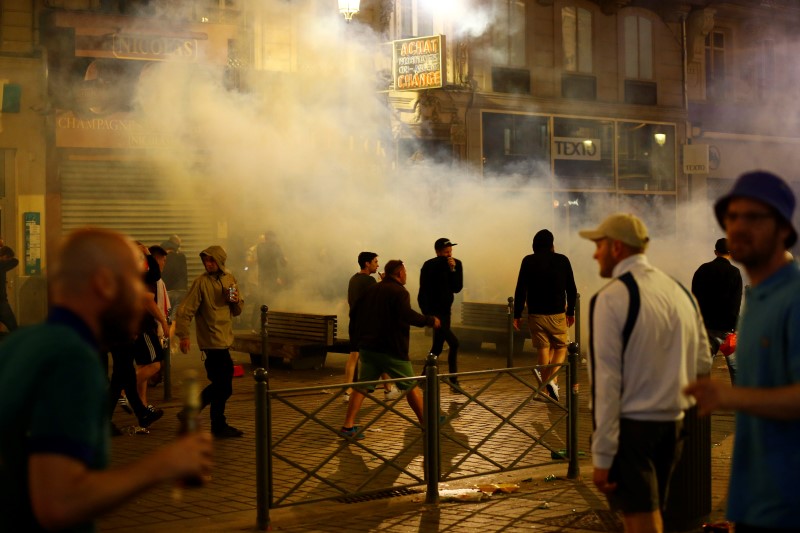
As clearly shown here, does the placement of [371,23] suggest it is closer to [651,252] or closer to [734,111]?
[651,252]

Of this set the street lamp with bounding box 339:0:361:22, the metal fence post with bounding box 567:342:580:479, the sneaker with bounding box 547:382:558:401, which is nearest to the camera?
the metal fence post with bounding box 567:342:580:479

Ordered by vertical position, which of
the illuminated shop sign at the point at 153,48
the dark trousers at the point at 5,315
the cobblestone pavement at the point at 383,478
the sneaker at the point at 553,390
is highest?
the illuminated shop sign at the point at 153,48

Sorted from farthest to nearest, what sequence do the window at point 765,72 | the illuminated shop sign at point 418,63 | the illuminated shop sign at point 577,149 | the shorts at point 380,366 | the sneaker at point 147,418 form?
the window at point 765,72
the illuminated shop sign at point 577,149
the illuminated shop sign at point 418,63
the sneaker at point 147,418
the shorts at point 380,366

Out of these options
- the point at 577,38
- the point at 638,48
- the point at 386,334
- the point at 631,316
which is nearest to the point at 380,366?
the point at 386,334

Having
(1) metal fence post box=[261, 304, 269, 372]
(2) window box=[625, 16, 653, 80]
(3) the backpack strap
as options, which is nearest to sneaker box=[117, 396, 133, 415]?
(1) metal fence post box=[261, 304, 269, 372]

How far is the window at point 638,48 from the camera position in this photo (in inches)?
971

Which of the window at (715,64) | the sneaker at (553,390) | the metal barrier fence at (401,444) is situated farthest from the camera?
the window at (715,64)

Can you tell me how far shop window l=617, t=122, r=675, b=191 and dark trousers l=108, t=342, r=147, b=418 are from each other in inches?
699

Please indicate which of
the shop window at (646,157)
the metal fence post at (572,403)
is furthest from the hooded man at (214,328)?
the shop window at (646,157)

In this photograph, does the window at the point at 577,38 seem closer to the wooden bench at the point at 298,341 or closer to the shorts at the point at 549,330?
the wooden bench at the point at 298,341

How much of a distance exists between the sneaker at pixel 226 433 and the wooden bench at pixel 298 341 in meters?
3.74

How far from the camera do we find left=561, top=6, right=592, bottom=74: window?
23531 millimetres

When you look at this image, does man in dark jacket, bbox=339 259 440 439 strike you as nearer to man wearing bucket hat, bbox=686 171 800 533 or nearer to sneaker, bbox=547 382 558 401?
sneaker, bbox=547 382 558 401

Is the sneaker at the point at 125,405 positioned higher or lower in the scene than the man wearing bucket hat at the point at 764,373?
lower
